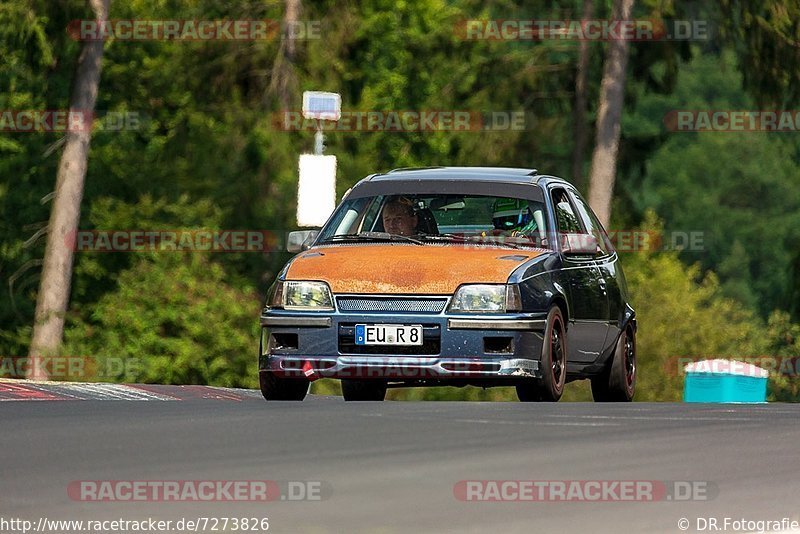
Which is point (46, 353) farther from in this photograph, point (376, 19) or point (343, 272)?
point (343, 272)

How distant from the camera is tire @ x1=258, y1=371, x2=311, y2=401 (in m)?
14.9

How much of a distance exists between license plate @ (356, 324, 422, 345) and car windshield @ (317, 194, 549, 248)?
1.31 meters

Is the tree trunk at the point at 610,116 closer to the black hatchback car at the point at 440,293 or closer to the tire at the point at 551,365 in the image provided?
the black hatchback car at the point at 440,293

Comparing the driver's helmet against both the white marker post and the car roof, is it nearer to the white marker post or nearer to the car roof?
the car roof

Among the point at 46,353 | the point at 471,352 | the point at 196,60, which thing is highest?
the point at 196,60

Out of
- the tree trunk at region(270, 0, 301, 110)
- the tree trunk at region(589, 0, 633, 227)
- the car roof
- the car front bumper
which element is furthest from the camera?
the tree trunk at region(270, 0, 301, 110)

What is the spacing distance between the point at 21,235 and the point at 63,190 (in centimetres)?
902

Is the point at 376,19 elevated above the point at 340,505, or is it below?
above

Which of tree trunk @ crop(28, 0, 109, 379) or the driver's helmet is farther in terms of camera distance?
tree trunk @ crop(28, 0, 109, 379)

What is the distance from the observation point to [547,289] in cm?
1462

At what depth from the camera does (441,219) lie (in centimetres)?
1622

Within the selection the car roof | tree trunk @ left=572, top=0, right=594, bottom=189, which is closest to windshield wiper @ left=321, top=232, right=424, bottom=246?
the car roof

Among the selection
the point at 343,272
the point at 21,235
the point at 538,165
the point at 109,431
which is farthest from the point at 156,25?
the point at 109,431

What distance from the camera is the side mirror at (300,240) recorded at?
1539 cm
